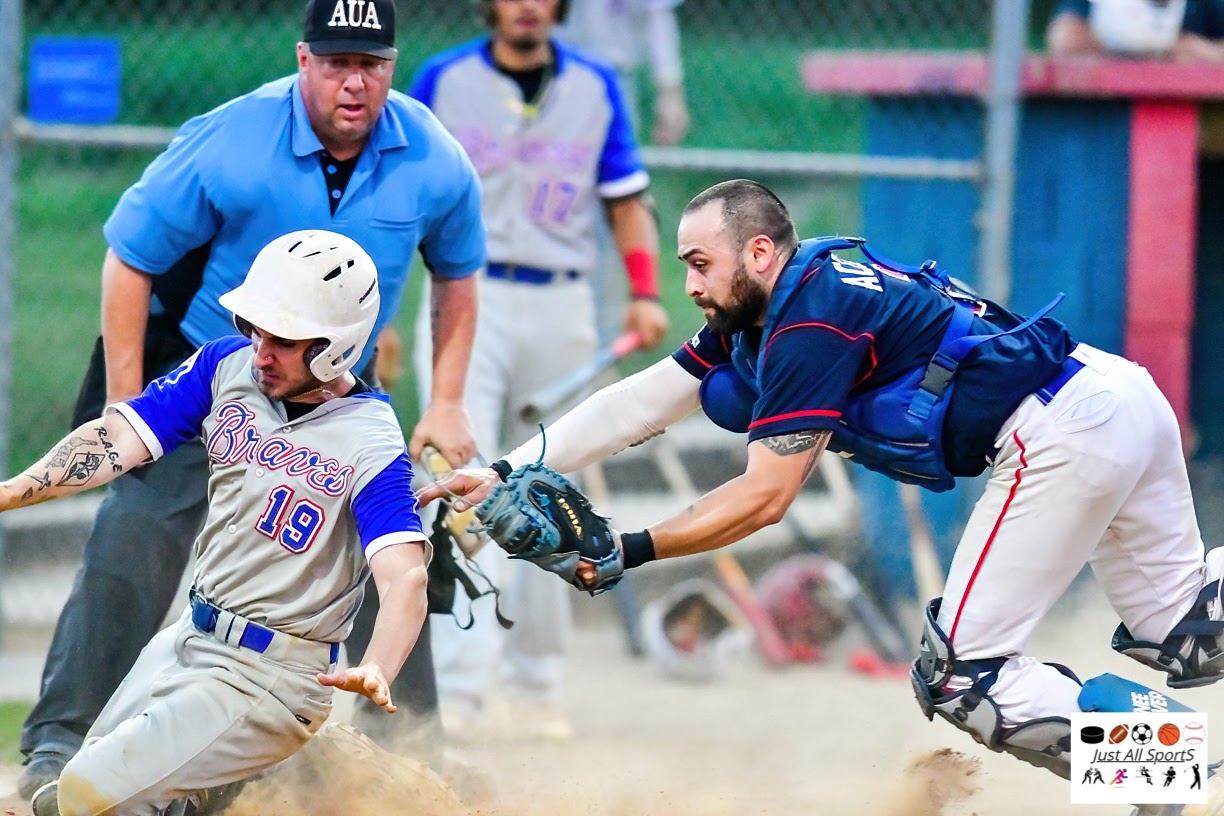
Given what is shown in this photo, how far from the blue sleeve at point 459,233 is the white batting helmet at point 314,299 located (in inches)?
37.5

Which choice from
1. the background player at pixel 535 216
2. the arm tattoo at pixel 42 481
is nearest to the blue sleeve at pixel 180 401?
the arm tattoo at pixel 42 481

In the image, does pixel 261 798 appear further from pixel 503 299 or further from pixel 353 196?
pixel 503 299

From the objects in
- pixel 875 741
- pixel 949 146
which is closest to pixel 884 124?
pixel 949 146

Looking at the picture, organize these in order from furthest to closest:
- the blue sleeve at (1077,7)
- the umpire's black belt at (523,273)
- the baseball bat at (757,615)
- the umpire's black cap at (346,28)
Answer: the blue sleeve at (1077,7)
the baseball bat at (757,615)
the umpire's black belt at (523,273)
the umpire's black cap at (346,28)

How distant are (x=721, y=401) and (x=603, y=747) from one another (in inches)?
79.3

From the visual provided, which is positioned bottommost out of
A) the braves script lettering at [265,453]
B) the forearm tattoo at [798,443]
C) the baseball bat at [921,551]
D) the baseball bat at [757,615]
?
the baseball bat at [757,615]

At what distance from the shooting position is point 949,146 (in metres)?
7.79

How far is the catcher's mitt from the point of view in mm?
3908

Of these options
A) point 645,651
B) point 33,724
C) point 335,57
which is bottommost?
point 645,651

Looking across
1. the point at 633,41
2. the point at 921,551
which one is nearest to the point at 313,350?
the point at 921,551

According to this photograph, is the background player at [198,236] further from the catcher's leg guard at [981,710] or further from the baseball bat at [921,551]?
the baseball bat at [921,551]

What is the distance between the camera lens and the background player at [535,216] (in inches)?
249

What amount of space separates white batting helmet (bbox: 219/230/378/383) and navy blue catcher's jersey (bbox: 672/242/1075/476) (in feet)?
3.28

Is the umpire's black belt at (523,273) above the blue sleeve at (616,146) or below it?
below
